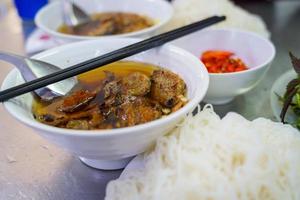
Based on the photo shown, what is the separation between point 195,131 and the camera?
0.83 m

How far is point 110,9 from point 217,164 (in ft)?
3.45

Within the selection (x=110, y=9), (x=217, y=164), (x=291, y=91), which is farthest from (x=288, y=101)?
(x=110, y=9)

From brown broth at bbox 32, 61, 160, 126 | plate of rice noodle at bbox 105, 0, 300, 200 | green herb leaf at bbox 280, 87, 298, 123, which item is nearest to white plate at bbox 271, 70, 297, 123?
green herb leaf at bbox 280, 87, 298, 123

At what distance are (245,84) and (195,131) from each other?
350mm

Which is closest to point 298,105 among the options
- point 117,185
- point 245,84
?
point 245,84

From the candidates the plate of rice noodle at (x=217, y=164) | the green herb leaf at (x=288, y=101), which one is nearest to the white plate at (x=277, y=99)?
the green herb leaf at (x=288, y=101)

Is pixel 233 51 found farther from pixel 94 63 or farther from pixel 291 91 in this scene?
pixel 94 63

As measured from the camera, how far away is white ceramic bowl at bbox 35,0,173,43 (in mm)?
1314

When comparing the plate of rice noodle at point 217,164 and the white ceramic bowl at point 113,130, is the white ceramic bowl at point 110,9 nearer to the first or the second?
the white ceramic bowl at point 113,130

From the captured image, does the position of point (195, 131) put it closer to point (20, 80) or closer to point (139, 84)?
point (139, 84)

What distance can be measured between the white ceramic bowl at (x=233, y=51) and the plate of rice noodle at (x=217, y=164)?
0.24m

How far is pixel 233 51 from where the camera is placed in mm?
1325

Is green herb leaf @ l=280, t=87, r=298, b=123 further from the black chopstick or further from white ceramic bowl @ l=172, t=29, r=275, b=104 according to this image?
the black chopstick

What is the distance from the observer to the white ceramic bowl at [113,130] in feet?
2.42
